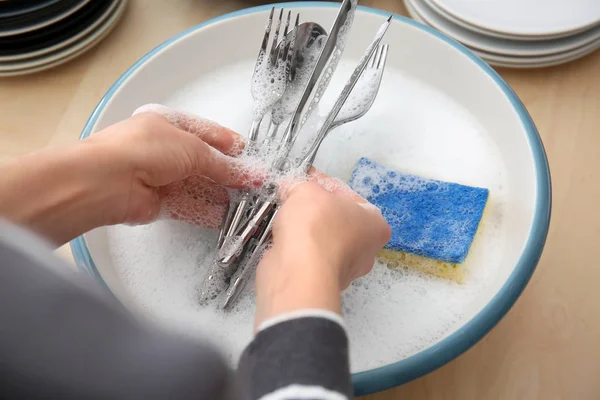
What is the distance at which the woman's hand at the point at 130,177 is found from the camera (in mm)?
274

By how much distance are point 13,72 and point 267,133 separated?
0.92ft

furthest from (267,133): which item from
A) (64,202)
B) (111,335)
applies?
(111,335)

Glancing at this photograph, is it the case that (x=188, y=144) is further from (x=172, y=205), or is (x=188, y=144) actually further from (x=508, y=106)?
(x=508, y=106)

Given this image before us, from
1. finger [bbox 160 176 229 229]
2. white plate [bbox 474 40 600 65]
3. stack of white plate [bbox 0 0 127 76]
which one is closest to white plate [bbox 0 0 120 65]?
stack of white plate [bbox 0 0 127 76]

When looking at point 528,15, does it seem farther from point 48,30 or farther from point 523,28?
point 48,30

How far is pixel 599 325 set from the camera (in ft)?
1.23

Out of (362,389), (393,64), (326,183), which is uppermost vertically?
(393,64)

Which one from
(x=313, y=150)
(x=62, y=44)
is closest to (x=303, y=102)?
(x=313, y=150)

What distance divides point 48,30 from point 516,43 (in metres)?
0.43

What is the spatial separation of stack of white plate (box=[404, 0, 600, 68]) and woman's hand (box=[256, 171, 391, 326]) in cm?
23

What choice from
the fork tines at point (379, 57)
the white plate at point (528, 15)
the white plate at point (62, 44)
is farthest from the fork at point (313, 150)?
the white plate at point (62, 44)

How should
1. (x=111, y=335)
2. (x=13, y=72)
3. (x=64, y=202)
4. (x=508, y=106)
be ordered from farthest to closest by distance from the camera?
1. (x=13, y=72)
2. (x=508, y=106)
3. (x=64, y=202)
4. (x=111, y=335)

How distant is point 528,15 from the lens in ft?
1.55

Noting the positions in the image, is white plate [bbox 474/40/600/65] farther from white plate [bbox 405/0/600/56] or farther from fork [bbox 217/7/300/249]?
fork [bbox 217/7/300/249]
